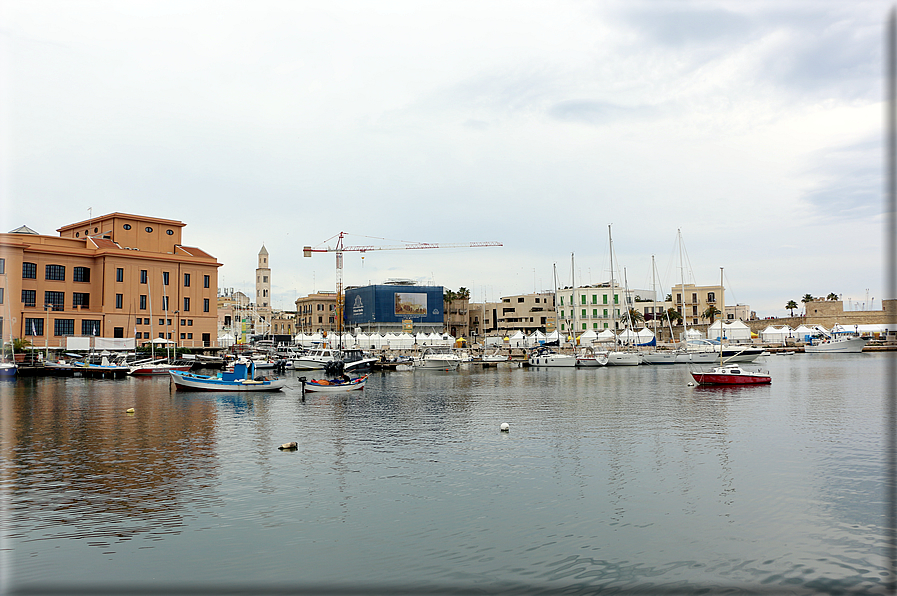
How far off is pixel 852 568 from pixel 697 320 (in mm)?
168057

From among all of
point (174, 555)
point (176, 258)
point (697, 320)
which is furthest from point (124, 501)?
point (697, 320)

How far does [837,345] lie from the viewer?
13550cm

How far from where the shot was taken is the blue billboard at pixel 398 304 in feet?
545

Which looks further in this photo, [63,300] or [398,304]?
[398,304]

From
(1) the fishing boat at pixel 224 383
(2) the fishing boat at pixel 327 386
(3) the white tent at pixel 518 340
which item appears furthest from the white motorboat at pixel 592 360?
(1) the fishing boat at pixel 224 383

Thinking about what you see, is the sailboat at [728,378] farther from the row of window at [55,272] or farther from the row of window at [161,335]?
the row of window at [55,272]

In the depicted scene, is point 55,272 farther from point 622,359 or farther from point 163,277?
point 622,359

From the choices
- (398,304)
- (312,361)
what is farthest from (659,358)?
(398,304)

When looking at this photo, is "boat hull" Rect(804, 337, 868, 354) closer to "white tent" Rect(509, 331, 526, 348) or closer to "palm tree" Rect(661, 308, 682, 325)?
"palm tree" Rect(661, 308, 682, 325)

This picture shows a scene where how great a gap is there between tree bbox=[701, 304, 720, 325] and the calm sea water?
426 ft

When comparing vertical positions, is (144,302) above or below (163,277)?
below

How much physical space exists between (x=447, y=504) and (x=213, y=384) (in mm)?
44867

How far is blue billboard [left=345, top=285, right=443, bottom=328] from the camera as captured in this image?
166m

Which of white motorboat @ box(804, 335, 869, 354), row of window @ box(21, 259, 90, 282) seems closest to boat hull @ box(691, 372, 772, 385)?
row of window @ box(21, 259, 90, 282)
